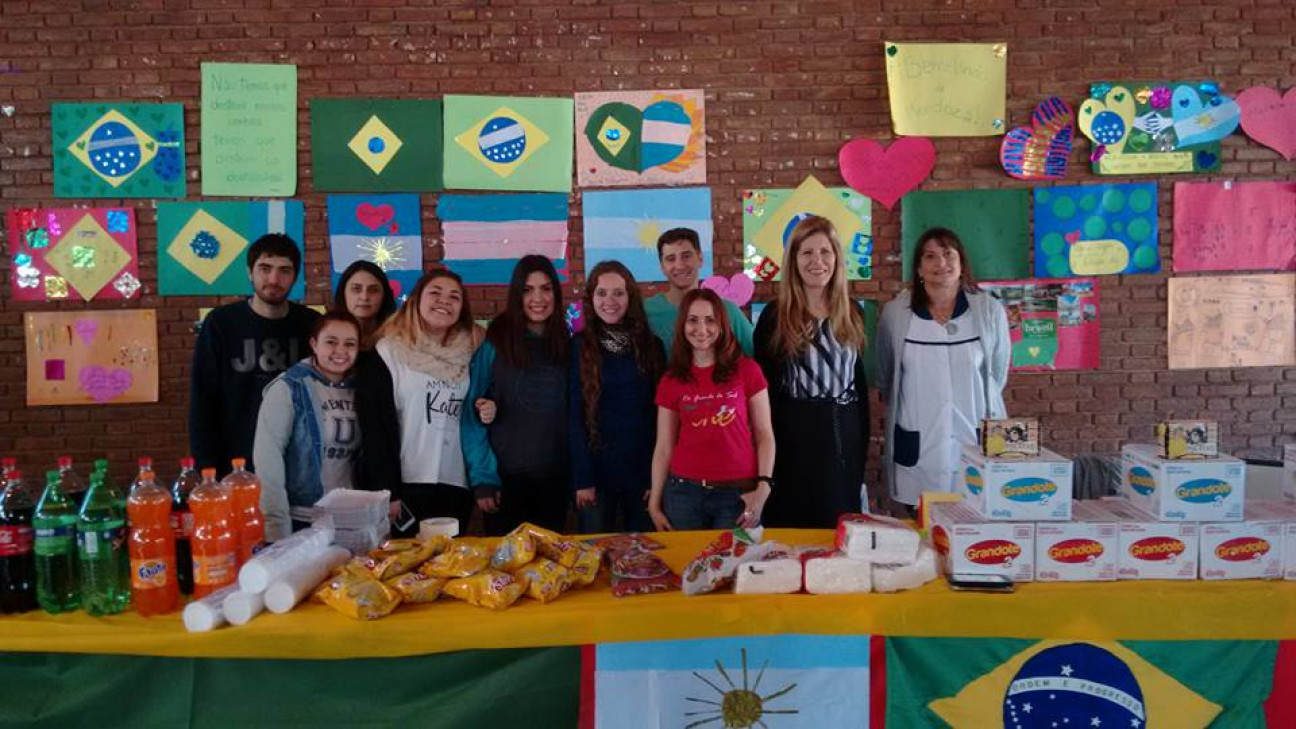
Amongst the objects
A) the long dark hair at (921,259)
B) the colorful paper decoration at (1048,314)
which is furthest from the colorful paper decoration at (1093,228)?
the long dark hair at (921,259)

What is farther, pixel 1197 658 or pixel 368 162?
pixel 368 162

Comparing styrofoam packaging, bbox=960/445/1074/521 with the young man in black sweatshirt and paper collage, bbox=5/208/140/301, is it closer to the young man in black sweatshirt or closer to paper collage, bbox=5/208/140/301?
the young man in black sweatshirt

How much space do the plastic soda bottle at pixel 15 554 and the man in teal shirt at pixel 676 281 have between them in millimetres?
1942

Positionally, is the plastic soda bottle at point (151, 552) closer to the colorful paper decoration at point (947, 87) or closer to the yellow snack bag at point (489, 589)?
the yellow snack bag at point (489, 589)

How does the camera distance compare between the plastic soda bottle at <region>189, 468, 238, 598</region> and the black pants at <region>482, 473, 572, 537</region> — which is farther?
the black pants at <region>482, 473, 572, 537</region>

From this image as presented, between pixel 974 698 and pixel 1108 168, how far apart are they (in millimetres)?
3426

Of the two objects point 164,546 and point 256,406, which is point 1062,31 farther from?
point 164,546

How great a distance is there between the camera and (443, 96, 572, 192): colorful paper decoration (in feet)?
13.5

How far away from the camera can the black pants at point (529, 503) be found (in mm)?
2945

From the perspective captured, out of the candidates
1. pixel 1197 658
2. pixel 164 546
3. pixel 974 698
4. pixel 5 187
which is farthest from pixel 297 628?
pixel 5 187

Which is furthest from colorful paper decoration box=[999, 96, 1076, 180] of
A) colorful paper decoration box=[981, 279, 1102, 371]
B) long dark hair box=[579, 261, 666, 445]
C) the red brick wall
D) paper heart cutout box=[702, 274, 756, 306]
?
long dark hair box=[579, 261, 666, 445]

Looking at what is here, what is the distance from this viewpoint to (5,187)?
163 inches

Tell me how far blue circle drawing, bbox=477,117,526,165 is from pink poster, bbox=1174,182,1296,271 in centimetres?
345

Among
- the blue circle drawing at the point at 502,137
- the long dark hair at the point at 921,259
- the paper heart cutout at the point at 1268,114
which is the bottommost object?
the long dark hair at the point at 921,259
